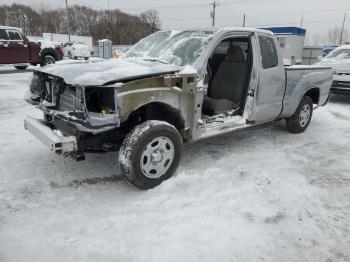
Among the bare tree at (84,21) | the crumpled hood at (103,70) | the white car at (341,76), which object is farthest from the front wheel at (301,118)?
the bare tree at (84,21)

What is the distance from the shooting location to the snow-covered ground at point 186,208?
3020 mm

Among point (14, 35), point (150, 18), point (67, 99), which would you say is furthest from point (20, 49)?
point (150, 18)

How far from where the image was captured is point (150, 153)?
13.2 ft

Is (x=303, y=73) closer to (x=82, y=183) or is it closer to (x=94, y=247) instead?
→ (x=82, y=183)

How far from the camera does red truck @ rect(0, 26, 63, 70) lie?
1491cm

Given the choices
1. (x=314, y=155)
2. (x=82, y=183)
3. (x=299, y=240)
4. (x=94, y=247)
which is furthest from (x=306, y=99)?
(x=94, y=247)

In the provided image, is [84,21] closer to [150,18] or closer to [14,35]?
[150,18]

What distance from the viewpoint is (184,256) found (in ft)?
9.57

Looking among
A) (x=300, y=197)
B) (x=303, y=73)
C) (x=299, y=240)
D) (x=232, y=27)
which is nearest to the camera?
(x=299, y=240)

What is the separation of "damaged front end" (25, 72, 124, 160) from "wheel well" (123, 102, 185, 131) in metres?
0.22

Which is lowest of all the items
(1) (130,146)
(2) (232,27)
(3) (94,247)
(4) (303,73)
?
(3) (94,247)

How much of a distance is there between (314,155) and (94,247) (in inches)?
156

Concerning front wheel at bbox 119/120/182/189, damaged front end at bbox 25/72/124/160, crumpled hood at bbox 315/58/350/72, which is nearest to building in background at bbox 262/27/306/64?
crumpled hood at bbox 315/58/350/72

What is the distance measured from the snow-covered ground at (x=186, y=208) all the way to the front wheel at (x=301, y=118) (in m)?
0.96
